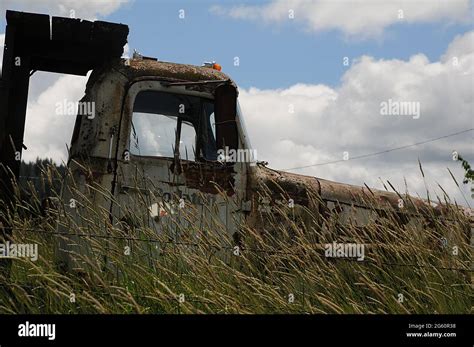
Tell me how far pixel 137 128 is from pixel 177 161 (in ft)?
1.44

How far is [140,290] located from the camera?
13.2ft

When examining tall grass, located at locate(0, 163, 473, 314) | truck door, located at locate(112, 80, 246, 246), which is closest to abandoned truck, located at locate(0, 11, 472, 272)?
truck door, located at locate(112, 80, 246, 246)

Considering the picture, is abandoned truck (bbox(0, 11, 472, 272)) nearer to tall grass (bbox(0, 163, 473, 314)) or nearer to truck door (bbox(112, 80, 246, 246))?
truck door (bbox(112, 80, 246, 246))

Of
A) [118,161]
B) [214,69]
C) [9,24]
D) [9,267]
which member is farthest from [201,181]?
[9,24]

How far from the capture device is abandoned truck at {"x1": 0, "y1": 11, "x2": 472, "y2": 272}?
480cm

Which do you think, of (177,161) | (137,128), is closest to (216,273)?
(177,161)

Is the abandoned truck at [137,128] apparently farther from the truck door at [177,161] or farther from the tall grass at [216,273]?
the tall grass at [216,273]

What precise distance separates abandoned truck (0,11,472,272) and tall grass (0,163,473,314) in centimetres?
17

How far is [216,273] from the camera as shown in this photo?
13.6 feet

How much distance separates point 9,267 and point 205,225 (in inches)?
58.9

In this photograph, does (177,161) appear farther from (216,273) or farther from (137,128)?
(216,273)

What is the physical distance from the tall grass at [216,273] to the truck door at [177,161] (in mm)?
87

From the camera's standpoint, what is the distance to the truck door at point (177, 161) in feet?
15.5

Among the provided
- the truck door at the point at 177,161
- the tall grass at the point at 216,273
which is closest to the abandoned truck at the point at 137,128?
the truck door at the point at 177,161
